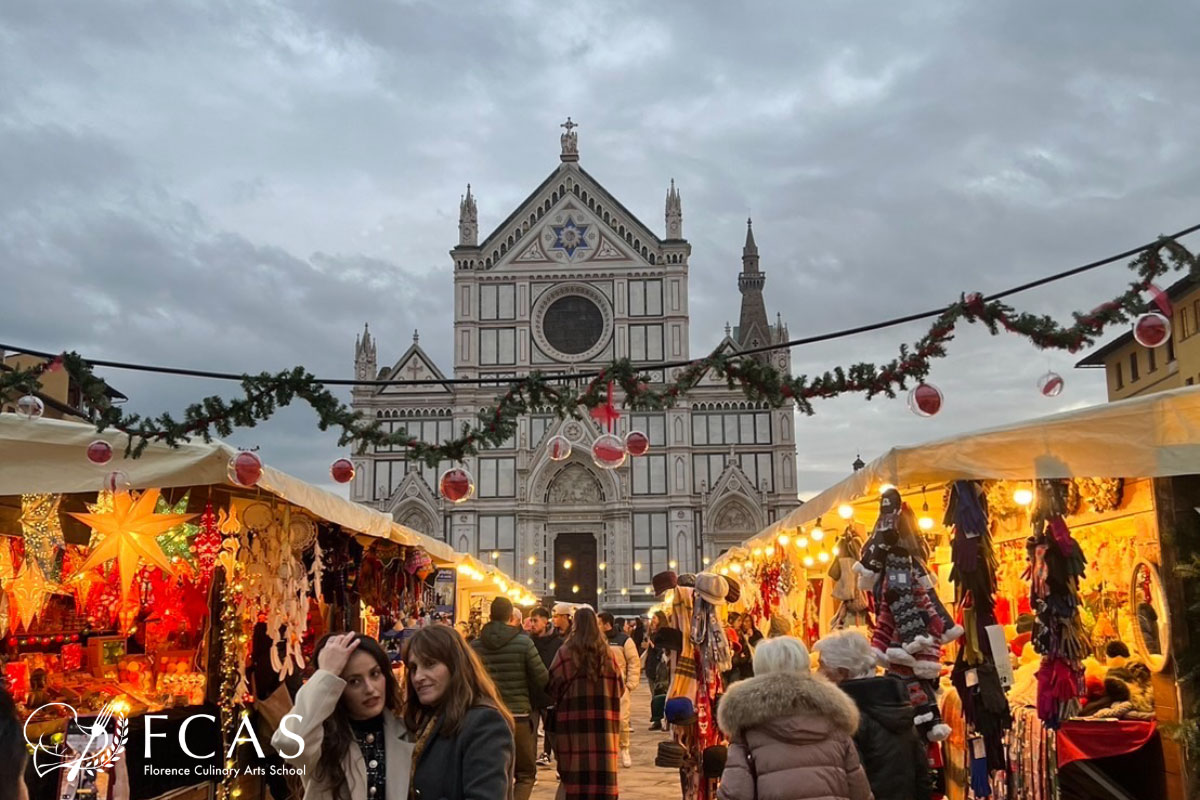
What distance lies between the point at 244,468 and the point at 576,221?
108 feet

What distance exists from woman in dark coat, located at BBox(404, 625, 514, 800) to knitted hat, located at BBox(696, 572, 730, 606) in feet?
13.5

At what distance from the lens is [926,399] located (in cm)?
579

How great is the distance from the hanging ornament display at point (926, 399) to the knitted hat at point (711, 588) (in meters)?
1.91

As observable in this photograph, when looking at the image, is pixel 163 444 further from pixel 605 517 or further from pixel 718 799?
pixel 605 517

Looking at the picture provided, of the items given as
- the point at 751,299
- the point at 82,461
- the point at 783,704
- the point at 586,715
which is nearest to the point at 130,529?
the point at 82,461

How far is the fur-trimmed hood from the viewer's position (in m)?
3.20

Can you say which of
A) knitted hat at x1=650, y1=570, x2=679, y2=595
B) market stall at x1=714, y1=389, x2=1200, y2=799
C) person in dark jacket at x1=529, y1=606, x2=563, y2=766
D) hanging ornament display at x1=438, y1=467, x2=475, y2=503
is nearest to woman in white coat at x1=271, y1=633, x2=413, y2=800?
market stall at x1=714, y1=389, x2=1200, y2=799

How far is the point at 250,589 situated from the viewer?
6.46m

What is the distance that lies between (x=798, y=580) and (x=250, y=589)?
20.2 ft

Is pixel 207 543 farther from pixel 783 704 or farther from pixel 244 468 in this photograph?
pixel 783 704

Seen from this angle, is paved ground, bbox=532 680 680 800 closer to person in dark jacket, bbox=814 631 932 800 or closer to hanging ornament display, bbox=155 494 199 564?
hanging ornament display, bbox=155 494 199 564

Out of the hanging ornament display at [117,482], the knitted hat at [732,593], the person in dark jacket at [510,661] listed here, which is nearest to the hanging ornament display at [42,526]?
the hanging ornament display at [117,482]

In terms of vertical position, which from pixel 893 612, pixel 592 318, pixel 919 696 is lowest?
pixel 919 696

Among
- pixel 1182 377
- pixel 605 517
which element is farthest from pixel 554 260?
pixel 1182 377
